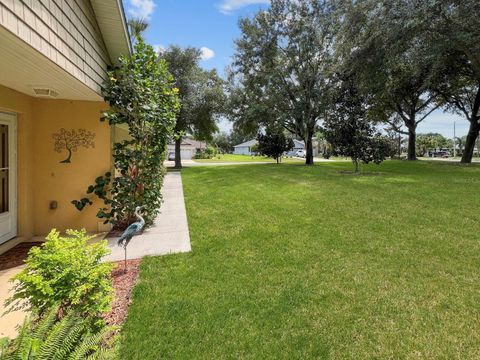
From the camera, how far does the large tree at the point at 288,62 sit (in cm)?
1941

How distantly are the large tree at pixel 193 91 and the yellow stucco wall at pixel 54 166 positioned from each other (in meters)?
16.3

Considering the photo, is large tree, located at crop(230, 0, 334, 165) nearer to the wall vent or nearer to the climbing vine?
the climbing vine

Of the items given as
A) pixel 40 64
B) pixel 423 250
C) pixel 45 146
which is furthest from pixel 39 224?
pixel 423 250

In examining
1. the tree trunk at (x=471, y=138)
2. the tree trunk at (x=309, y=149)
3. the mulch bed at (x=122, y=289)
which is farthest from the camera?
the tree trunk at (x=309, y=149)

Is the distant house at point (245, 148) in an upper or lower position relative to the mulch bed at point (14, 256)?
upper

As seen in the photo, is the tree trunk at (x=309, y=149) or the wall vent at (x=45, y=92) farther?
the tree trunk at (x=309, y=149)

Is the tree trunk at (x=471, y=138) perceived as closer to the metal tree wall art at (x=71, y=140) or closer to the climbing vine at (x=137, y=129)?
the climbing vine at (x=137, y=129)

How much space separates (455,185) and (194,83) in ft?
59.4

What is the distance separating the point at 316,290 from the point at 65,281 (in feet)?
8.27

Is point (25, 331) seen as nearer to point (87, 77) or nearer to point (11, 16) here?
point (11, 16)

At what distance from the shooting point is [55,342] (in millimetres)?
1770

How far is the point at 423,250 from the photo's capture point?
171 inches

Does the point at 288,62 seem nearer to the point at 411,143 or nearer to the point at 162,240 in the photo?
the point at 411,143

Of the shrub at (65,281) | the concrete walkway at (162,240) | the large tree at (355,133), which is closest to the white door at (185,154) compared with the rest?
the large tree at (355,133)
